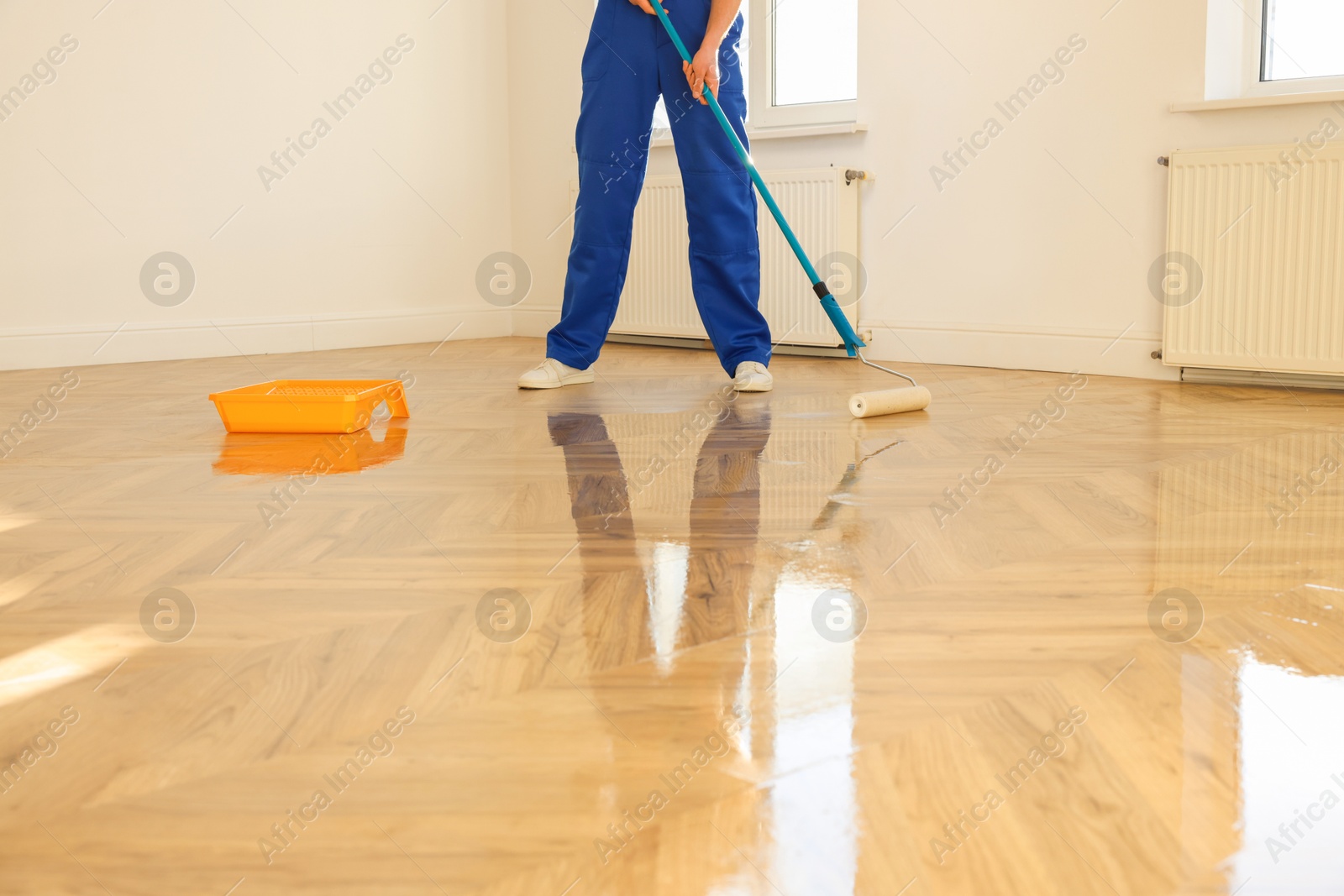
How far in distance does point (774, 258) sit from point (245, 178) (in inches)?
71.5

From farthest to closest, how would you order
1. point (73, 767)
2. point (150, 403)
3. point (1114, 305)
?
point (1114, 305) < point (150, 403) < point (73, 767)

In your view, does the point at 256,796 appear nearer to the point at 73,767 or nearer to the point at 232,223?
the point at 73,767

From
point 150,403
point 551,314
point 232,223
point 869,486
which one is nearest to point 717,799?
point 869,486

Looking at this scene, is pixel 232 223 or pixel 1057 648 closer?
pixel 1057 648

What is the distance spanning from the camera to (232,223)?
4.01 metres

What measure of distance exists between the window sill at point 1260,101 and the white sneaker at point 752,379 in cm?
124

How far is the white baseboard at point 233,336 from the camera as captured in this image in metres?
3.65

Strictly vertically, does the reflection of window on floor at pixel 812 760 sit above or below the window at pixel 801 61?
below

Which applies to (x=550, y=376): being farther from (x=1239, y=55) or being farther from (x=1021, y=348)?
(x=1239, y=55)

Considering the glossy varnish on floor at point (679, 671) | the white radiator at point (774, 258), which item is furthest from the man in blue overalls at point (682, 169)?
the glossy varnish on floor at point (679, 671)

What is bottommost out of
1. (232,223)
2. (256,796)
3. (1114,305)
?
(256,796)

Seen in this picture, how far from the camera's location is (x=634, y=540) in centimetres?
154

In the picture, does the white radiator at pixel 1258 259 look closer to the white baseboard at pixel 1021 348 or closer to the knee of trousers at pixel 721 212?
the white baseboard at pixel 1021 348

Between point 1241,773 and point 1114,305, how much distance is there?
254 cm
